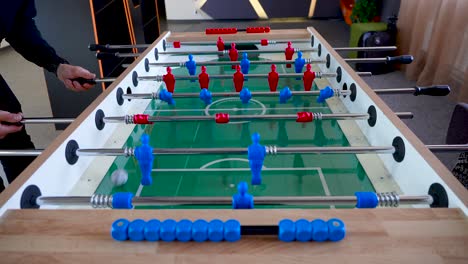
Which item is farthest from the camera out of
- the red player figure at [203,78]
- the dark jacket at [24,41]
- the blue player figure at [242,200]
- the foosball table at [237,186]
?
the dark jacket at [24,41]

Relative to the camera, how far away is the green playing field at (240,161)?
3.53ft

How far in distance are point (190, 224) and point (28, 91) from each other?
152 inches

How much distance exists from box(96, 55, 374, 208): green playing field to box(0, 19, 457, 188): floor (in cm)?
129

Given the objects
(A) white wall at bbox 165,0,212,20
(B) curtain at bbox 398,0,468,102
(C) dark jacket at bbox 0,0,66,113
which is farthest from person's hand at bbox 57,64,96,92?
(A) white wall at bbox 165,0,212,20

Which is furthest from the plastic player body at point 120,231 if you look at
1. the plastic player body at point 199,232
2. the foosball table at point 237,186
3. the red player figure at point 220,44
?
the red player figure at point 220,44

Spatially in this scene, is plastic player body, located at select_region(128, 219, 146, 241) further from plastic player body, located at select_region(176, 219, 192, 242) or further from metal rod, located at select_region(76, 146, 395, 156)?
metal rod, located at select_region(76, 146, 395, 156)

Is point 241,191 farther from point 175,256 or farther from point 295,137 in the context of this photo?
point 295,137

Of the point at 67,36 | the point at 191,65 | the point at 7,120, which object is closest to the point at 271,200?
the point at 7,120

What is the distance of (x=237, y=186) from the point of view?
0.98 m

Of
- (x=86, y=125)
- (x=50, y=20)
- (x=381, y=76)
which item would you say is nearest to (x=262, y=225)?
(x=86, y=125)

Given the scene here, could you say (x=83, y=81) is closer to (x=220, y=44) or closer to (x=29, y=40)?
(x=29, y=40)

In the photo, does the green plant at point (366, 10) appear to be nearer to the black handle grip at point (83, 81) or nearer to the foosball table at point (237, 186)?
the foosball table at point (237, 186)

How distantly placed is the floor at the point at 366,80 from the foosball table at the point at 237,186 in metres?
1.31

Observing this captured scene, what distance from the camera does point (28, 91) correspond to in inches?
151
